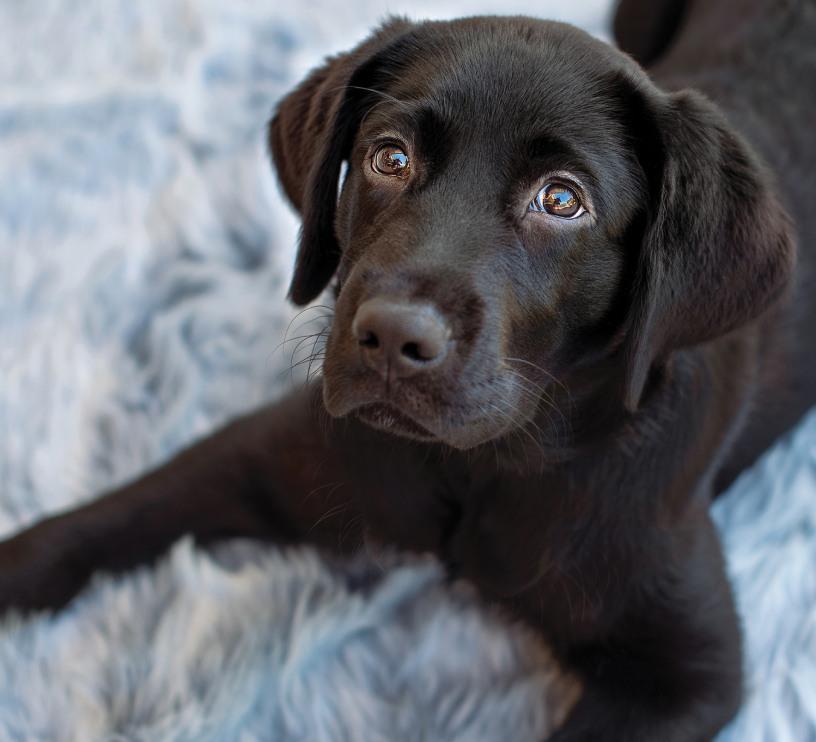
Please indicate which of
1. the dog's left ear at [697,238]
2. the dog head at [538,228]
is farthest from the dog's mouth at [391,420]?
the dog's left ear at [697,238]

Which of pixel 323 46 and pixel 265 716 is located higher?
pixel 323 46

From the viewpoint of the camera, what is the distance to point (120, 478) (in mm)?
1720

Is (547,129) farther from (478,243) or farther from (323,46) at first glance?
(323,46)

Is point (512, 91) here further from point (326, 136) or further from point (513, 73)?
point (326, 136)

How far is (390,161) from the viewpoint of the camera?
118 centimetres

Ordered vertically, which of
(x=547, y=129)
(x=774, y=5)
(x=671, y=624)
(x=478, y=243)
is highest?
(x=774, y=5)

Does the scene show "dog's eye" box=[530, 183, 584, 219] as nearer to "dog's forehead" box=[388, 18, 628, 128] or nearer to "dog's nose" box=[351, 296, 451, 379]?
"dog's forehead" box=[388, 18, 628, 128]

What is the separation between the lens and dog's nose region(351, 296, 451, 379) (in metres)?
0.93

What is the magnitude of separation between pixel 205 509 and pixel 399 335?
79cm

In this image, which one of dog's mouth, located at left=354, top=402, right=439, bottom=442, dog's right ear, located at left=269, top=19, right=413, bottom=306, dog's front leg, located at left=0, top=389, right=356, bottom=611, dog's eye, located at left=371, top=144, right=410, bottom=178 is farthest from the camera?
dog's front leg, located at left=0, top=389, right=356, bottom=611

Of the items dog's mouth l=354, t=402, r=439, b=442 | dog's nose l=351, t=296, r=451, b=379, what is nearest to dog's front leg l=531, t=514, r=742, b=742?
dog's mouth l=354, t=402, r=439, b=442

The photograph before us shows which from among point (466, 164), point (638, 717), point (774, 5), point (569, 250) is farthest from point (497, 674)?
point (774, 5)

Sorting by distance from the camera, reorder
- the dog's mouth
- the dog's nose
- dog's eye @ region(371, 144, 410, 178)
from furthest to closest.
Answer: dog's eye @ region(371, 144, 410, 178), the dog's mouth, the dog's nose

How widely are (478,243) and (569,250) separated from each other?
0.14 m
